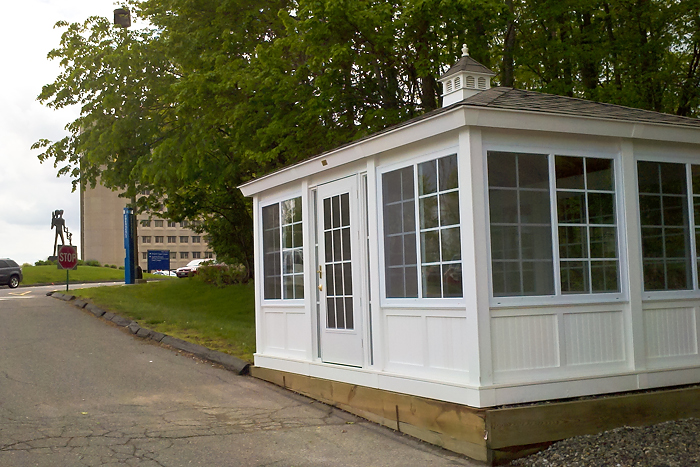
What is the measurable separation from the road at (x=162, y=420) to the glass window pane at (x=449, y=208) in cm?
220

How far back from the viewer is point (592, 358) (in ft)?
22.3

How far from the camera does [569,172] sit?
6961mm

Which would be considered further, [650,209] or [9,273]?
[9,273]

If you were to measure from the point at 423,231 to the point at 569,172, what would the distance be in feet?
5.15

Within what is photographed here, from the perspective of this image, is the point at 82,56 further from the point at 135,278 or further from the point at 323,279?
the point at 323,279

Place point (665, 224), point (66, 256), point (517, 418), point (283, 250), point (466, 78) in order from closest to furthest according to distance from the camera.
→ point (517, 418), point (665, 224), point (466, 78), point (283, 250), point (66, 256)

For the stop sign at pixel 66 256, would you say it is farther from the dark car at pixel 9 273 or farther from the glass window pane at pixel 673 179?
the glass window pane at pixel 673 179

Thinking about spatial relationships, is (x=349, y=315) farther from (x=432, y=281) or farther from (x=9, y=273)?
(x=9, y=273)

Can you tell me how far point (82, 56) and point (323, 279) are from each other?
45.5ft

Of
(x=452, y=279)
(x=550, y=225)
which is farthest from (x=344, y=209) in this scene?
(x=550, y=225)

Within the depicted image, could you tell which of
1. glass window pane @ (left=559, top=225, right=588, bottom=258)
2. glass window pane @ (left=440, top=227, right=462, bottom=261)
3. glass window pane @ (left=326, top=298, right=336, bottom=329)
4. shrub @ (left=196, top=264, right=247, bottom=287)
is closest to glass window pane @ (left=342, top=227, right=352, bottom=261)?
Answer: glass window pane @ (left=326, top=298, right=336, bottom=329)

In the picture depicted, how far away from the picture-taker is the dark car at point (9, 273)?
3316cm

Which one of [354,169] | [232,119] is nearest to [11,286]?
[232,119]

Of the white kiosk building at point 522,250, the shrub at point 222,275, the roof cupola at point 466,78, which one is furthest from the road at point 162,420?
the shrub at point 222,275
